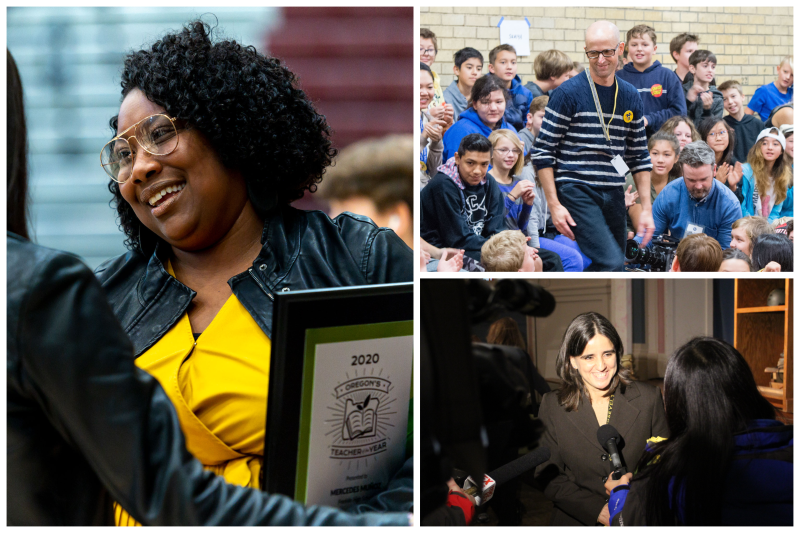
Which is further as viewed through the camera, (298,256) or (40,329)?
(298,256)

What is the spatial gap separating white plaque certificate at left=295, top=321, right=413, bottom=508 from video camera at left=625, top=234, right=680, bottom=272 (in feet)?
2.49

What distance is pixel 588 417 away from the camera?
70.8 inches

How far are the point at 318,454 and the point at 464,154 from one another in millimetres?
932

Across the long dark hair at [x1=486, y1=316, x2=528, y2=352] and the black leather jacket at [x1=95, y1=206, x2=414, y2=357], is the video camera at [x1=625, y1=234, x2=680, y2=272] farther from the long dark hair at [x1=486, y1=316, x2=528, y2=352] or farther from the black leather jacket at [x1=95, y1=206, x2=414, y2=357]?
the black leather jacket at [x1=95, y1=206, x2=414, y2=357]

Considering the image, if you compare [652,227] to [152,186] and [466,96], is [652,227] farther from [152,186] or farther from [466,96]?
[152,186]

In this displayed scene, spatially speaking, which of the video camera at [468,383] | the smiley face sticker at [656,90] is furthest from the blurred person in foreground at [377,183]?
the smiley face sticker at [656,90]

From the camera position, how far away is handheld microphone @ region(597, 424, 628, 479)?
1.79 metres

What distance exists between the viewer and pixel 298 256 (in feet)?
5.02

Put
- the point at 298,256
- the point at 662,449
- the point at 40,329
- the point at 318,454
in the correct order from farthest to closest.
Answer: the point at 662,449 → the point at 298,256 → the point at 318,454 → the point at 40,329

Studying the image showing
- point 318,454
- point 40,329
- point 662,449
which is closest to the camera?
point 40,329

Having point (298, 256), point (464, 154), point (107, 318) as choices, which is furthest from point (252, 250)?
point (464, 154)

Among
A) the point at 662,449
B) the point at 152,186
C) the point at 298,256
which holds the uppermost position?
the point at 152,186

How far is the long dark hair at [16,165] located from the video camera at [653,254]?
152 centimetres

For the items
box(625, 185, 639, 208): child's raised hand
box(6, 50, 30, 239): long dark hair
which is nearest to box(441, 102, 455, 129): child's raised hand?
box(625, 185, 639, 208): child's raised hand
